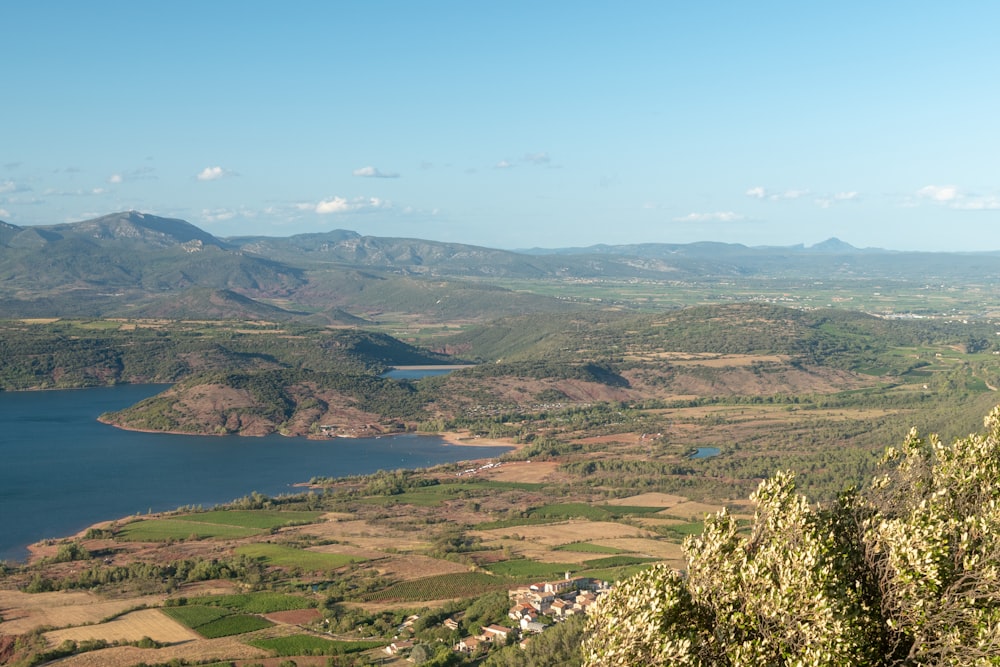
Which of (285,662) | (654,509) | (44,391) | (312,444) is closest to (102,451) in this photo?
(312,444)

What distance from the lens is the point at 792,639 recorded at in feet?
48.9

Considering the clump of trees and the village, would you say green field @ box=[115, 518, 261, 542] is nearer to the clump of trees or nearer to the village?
the village

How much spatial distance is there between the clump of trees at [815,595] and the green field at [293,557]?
61941 millimetres

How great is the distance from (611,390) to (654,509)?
75.1 metres

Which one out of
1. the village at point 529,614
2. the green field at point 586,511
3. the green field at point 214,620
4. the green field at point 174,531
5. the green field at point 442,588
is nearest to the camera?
the village at point 529,614

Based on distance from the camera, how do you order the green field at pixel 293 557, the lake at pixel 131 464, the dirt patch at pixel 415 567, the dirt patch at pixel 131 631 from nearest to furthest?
the dirt patch at pixel 131 631
the dirt patch at pixel 415 567
the green field at pixel 293 557
the lake at pixel 131 464

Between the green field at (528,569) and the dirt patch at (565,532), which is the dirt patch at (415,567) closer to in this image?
the green field at (528,569)

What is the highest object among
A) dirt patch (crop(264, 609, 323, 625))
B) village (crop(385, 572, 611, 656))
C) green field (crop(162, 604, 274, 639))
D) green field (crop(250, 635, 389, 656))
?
village (crop(385, 572, 611, 656))

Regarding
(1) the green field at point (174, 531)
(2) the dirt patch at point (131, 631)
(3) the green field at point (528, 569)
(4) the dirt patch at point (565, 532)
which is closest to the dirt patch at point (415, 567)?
(3) the green field at point (528, 569)

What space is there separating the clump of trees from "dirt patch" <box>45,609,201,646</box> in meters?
47.7

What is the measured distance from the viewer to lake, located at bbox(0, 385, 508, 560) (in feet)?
313

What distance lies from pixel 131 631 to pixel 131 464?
64.2 meters

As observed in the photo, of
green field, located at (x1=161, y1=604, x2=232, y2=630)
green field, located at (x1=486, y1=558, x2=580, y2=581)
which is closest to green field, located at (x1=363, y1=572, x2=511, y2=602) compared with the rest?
green field, located at (x1=486, y1=558, x2=580, y2=581)

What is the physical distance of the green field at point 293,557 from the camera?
75.2m
